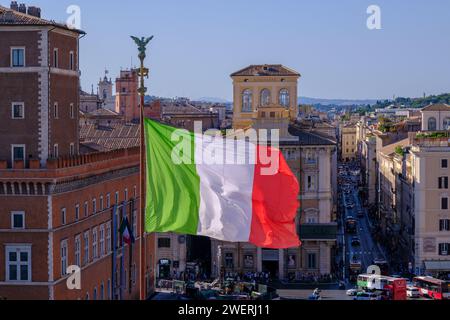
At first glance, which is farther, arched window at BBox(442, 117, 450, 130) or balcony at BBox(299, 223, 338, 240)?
arched window at BBox(442, 117, 450, 130)

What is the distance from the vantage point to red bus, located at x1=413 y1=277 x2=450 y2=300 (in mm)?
51028

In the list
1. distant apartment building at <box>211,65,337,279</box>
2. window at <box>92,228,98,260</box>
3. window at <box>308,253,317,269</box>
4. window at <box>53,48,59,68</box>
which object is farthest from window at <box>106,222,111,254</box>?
window at <box>308,253,317,269</box>

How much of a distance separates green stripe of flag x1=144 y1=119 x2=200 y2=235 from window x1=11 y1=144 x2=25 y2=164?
1985 cm

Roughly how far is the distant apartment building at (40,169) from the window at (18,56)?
1.4 inches

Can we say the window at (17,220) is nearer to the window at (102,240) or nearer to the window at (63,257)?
Result: the window at (63,257)

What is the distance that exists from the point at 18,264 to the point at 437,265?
32.1 metres

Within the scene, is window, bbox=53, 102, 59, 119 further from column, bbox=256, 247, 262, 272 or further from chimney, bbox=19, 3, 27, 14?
column, bbox=256, 247, 262, 272

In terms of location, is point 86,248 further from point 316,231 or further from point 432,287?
point 316,231

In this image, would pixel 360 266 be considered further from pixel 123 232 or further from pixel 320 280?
pixel 123 232

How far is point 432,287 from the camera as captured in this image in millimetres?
51906

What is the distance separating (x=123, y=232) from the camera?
42000 mm

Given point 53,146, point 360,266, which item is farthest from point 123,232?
point 360,266

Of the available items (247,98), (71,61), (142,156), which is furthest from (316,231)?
(142,156)

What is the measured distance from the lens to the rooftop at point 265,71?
7044cm
